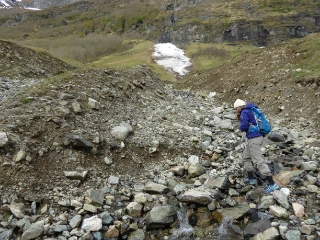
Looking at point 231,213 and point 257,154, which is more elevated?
point 257,154

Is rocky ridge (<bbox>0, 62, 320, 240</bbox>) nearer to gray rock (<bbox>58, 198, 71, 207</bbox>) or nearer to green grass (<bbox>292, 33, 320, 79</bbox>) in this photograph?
gray rock (<bbox>58, 198, 71, 207</bbox>)

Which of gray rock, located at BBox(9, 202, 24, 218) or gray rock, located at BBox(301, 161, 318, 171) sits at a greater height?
gray rock, located at BBox(9, 202, 24, 218)

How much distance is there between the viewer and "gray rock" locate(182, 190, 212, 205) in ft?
26.8

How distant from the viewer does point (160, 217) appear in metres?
7.61

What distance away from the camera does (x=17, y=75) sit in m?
18.9

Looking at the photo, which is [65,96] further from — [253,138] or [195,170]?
[253,138]

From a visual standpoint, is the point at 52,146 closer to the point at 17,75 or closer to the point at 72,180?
the point at 72,180

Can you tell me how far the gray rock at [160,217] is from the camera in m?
7.49

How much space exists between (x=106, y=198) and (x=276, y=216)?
16.2 ft

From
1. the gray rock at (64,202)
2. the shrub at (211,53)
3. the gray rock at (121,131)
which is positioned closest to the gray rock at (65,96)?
the gray rock at (121,131)

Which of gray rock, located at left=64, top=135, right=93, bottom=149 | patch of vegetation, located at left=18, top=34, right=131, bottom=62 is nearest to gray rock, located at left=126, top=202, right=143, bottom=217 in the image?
gray rock, located at left=64, top=135, right=93, bottom=149

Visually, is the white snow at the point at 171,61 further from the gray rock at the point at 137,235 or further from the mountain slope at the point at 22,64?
the gray rock at the point at 137,235

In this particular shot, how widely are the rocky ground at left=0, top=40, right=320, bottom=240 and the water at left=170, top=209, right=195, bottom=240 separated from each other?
0.13ft

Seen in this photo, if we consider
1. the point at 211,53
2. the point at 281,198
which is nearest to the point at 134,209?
the point at 281,198
